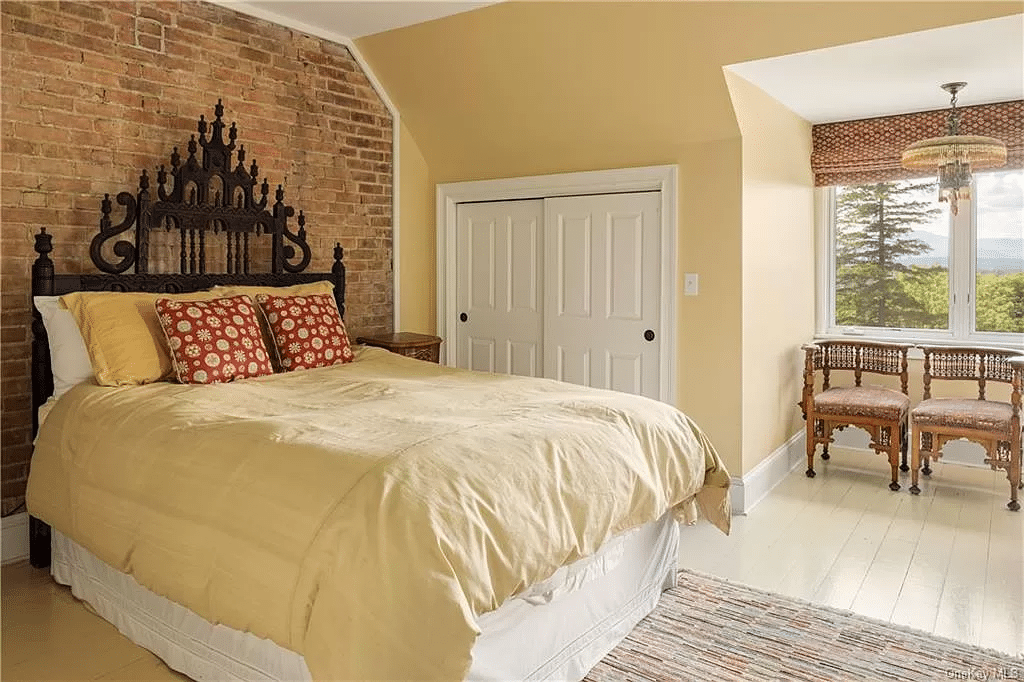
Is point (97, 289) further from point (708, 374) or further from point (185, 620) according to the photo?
point (708, 374)

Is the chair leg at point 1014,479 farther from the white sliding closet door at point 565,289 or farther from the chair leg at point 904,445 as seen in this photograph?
the white sliding closet door at point 565,289

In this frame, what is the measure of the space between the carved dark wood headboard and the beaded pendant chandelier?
3137mm

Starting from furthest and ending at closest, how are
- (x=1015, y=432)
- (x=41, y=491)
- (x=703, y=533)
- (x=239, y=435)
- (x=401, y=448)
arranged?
(x=1015, y=432) → (x=703, y=533) → (x=41, y=491) → (x=239, y=435) → (x=401, y=448)

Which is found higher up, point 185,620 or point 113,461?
point 113,461

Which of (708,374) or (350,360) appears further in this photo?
(708,374)

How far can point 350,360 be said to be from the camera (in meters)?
3.72

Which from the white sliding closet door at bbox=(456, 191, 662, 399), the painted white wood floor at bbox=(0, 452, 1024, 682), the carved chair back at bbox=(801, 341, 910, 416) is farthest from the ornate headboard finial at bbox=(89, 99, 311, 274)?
the carved chair back at bbox=(801, 341, 910, 416)

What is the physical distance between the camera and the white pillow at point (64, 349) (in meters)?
3.05

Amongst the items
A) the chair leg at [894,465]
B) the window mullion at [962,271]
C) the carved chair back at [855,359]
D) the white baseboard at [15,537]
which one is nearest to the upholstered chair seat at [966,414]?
the chair leg at [894,465]

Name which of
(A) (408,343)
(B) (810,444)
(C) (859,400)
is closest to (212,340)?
(A) (408,343)

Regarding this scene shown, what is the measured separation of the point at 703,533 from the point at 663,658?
1265mm

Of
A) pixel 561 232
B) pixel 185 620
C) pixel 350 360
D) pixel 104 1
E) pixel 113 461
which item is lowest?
pixel 185 620

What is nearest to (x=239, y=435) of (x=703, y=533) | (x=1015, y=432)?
(x=703, y=533)

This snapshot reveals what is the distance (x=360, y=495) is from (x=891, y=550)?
8.81 feet
